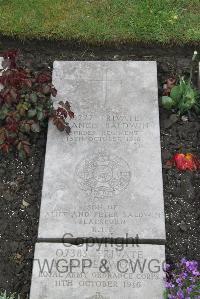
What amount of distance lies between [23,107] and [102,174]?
819 mm

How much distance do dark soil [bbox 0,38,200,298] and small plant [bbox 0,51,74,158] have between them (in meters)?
0.17

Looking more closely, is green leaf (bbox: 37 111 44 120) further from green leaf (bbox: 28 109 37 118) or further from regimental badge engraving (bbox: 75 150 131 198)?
regimental badge engraving (bbox: 75 150 131 198)

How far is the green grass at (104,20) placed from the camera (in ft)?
16.4

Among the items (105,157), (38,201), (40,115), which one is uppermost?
(40,115)

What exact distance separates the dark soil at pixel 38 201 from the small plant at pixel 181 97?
0.09 metres

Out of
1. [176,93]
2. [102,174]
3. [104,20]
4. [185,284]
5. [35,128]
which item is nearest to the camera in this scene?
[185,284]

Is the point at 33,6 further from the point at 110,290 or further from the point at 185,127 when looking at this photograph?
the point at 110,290

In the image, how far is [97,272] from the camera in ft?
12.0

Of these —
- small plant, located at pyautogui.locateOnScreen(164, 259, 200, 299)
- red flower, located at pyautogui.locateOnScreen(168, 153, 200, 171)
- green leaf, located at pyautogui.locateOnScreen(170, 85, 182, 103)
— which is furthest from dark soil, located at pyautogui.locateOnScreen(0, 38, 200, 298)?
small plant, located at pyautogui.locateOnScreen(164, 259, 200, 299)

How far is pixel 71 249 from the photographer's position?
12.4 ft

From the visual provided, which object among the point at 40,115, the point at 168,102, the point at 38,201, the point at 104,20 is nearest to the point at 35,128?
the point at 40,115

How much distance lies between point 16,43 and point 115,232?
2.22 metres

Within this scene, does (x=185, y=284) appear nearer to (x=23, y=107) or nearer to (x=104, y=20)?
(x=23, y=107)

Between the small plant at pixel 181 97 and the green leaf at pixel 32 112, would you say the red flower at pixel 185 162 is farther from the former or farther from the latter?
the green leaf at pixel 32 112
